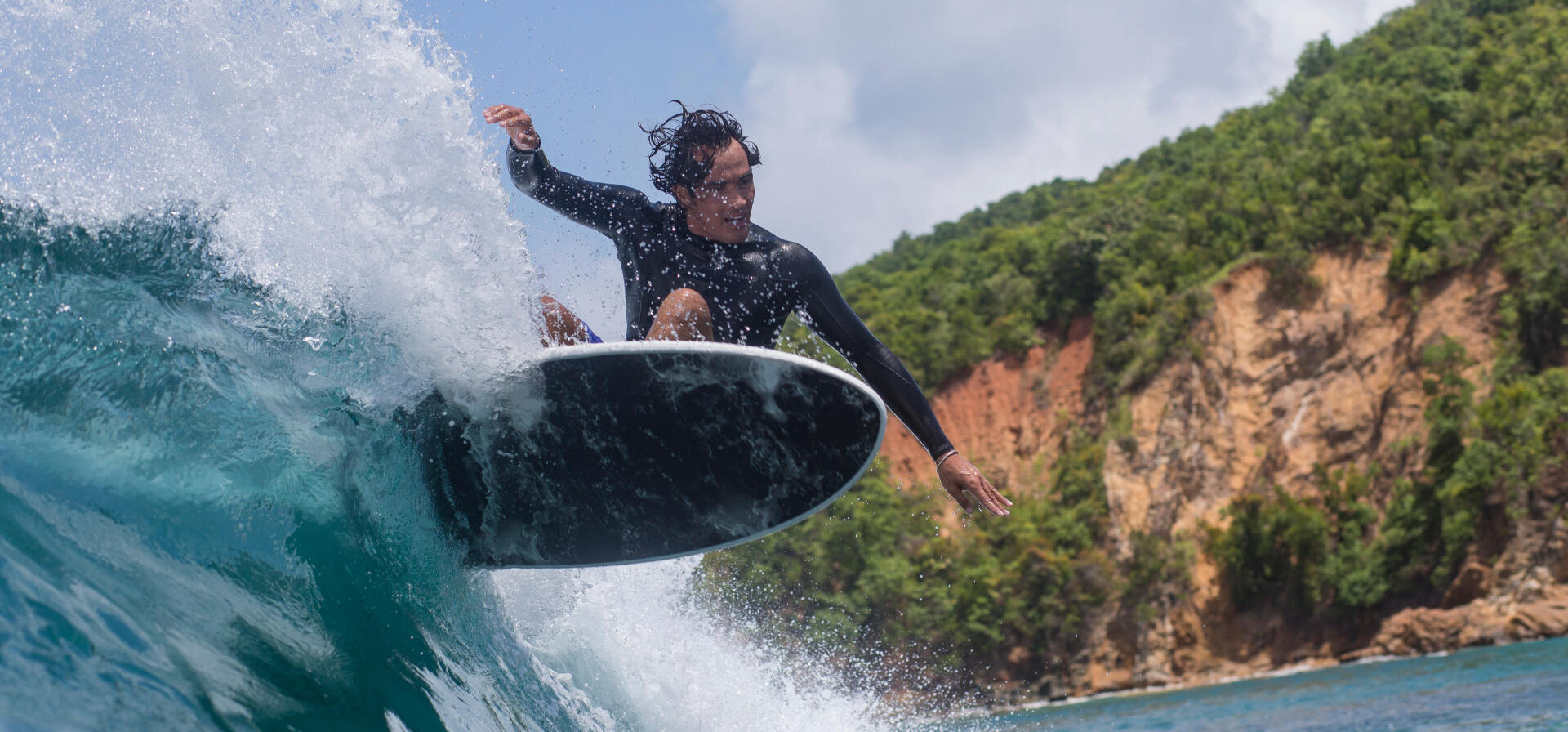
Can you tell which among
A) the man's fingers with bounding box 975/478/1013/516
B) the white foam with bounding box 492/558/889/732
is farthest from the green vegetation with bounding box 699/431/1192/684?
the man's fingers with bounding box 975/478/1013/516

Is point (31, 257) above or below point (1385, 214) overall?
below

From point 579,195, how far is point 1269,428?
2701 cm

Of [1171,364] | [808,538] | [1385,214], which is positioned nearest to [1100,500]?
[1171,364]

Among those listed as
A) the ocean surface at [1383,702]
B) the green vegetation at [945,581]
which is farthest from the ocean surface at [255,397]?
the green vegetation at [945,581]

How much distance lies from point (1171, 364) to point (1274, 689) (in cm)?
1451

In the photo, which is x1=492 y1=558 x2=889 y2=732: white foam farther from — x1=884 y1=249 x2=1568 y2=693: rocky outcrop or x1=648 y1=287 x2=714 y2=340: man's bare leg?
x1=884 y1=249 x2=1568 y2=693: rocky outcrop

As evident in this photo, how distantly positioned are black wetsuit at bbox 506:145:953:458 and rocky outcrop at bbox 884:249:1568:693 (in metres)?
21.8

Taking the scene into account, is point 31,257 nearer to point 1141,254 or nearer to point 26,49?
point 26,49

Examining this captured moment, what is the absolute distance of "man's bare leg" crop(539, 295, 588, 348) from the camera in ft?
12.0

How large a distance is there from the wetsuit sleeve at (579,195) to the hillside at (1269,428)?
61.5ft

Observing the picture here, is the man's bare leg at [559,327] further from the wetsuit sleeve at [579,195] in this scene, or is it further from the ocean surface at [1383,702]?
the ocean surface at [1383,702]

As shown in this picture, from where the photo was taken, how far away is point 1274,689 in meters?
17.2

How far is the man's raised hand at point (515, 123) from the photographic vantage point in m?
3.88

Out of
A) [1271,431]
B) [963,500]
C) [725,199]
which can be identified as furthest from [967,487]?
[1271,431]
